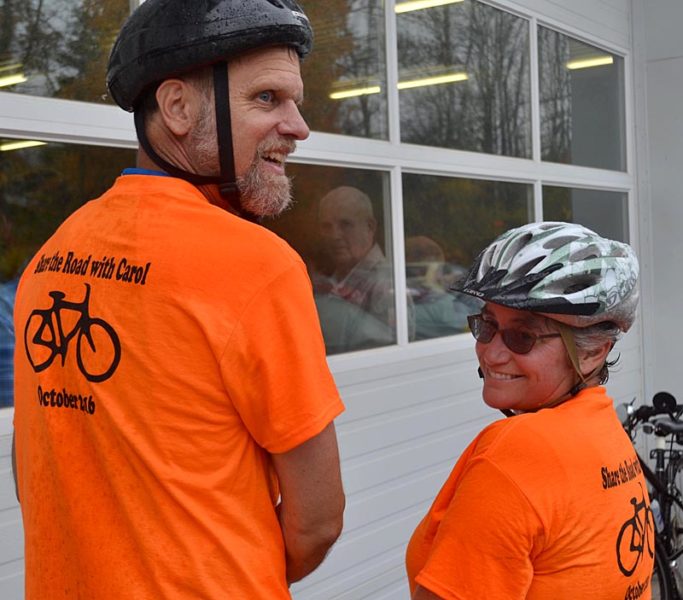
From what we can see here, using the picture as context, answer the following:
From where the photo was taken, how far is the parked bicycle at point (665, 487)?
5270 millimetres

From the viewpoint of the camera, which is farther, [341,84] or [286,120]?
[341,84]

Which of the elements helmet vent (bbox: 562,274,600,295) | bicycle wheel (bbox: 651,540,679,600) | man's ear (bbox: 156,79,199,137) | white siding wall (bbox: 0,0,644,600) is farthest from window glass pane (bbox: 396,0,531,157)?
man's ear (bbox: 156,79,199,137)

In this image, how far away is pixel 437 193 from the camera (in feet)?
19.0

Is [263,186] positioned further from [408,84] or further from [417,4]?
[417,4]

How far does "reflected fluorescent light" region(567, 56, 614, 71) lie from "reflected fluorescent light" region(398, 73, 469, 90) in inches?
71.2

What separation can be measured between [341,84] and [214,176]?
348 cm

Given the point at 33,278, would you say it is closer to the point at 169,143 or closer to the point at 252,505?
the point at 169,143

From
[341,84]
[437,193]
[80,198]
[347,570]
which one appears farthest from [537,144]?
[80,198]

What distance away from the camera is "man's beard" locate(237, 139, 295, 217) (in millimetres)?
1726

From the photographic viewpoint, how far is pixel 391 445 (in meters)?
5.18

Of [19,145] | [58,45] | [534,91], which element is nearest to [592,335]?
[19,145]

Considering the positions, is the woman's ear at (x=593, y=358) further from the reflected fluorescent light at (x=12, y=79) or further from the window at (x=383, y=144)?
the reflected fluorescent light at (x=12, y=79)

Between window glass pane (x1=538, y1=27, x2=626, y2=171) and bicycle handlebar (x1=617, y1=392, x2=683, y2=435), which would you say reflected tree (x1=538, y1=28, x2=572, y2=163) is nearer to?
window glass pane (x1=538, y1=27, x2=626, y2=171)

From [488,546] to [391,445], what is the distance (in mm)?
3567
